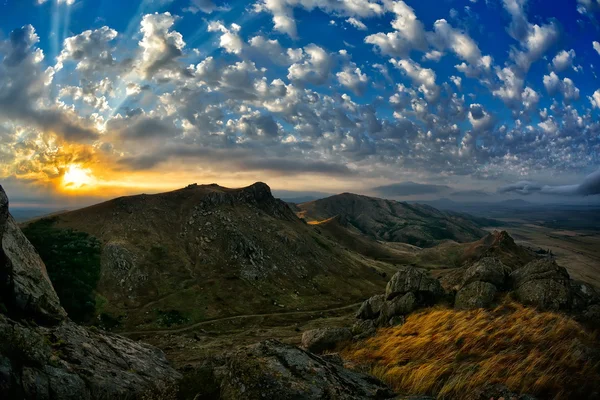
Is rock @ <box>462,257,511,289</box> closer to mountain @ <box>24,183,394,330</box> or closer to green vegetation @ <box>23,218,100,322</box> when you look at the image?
mountain @ <box>24,183,394,330</box>

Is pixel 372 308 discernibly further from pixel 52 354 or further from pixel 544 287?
pixel 52 354

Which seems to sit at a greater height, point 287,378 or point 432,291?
point 287,378

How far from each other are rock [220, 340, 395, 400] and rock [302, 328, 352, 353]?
42.2 feet

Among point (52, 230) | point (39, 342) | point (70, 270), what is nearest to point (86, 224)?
point (52, 230)

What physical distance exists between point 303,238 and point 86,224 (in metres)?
86.1

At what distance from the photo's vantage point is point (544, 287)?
29.3 metres

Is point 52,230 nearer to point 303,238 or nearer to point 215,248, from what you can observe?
point 215,248

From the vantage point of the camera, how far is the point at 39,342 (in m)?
15.1

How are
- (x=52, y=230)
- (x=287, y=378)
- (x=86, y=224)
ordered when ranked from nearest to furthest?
(x=287, y=378) → (x=52, y=230) → (x=86, y=224)

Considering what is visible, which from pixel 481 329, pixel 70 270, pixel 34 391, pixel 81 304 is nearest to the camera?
pixel 34 391

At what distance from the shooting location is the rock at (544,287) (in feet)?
92.3

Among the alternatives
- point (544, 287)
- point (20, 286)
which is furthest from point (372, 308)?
point (20, 286)

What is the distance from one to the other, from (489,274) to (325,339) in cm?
Result: 1957

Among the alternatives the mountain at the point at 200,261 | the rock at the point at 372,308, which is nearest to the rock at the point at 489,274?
the rock at the point at 372,308
